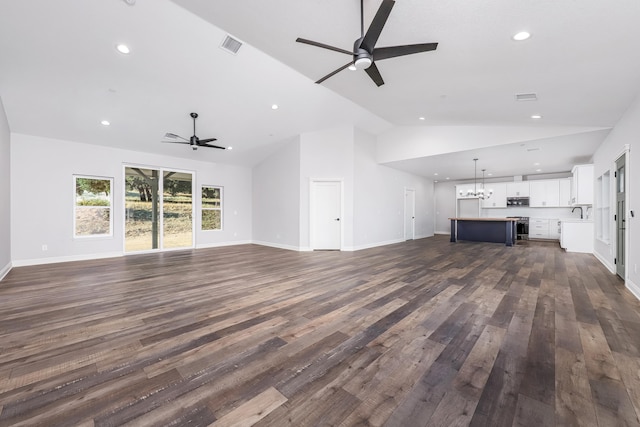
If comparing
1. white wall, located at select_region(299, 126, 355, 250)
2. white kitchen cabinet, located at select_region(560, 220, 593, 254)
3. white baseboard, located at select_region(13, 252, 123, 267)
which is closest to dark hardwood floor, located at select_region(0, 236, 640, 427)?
white baseboard, located at select_region(13, 252, 123, 267)

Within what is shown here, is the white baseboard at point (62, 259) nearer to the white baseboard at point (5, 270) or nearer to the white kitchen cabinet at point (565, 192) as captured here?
the white baseboard at point (5, 270)

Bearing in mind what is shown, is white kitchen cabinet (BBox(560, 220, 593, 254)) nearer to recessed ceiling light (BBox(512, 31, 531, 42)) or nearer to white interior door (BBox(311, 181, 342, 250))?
white interior door (BBox(311, 181, 342, 250))

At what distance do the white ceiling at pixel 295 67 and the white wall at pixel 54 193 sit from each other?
37 cm

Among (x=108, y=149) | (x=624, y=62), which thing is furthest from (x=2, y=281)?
(x=624, y=62)

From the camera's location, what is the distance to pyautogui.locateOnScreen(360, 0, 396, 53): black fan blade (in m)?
1.99

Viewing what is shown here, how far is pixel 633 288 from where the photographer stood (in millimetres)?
3527

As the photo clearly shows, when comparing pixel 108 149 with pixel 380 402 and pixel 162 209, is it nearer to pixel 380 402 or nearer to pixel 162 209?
pixel 162 209

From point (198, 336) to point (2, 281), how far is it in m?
4.40

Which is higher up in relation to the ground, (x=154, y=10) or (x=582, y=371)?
(x=154, y=10)

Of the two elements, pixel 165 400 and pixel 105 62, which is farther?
pixel 105 62

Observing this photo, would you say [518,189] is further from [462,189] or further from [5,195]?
[5,195]

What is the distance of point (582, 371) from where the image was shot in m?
1.81

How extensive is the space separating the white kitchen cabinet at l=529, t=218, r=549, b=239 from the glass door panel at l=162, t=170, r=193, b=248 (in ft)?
39.1

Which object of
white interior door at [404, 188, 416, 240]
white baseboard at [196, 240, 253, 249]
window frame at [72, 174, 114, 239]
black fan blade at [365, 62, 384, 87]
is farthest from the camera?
white interior door at [404, 188, 416, 240]
